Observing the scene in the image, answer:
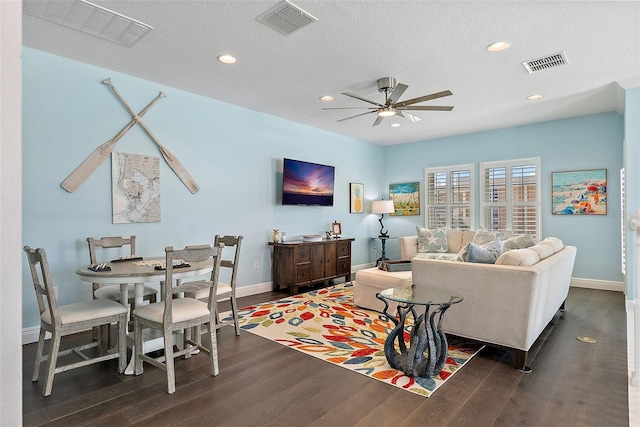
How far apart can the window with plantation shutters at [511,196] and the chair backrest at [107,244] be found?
566 centimetres

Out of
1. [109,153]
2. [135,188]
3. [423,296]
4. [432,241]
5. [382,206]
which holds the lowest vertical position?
[423,296]

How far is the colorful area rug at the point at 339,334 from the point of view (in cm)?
260

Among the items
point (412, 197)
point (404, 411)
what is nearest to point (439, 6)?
point (404, 411)

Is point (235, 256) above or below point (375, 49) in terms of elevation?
below

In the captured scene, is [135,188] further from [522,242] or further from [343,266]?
[522,242]

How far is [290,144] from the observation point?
570 centimetres

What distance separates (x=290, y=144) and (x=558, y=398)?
4.60 m

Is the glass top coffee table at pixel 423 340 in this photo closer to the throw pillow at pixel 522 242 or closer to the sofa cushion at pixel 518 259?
the sofa cushion at pixel 518 259

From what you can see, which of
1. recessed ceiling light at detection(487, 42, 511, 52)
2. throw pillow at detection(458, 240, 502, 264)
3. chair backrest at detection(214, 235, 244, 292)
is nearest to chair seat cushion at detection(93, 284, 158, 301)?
chair backrest at detection(214, 235, 244, 292)

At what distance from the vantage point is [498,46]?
3.14 meters

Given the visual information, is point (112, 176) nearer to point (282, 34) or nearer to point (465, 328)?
point (282, 34)

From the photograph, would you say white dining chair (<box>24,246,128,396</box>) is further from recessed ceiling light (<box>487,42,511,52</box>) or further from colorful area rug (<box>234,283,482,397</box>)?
recessed ceiling light (<box>487,42,511,52</box>)

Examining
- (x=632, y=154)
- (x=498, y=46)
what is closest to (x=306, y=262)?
(x=498, y=46)

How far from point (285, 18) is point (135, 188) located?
97.7 inches
